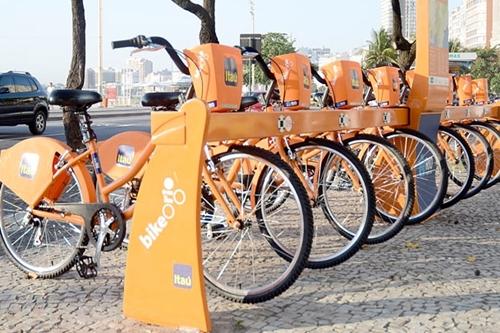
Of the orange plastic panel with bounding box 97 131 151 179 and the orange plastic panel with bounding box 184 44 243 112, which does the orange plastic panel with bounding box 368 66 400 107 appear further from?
the orange plastic panel with bounding box 97 131 151 179

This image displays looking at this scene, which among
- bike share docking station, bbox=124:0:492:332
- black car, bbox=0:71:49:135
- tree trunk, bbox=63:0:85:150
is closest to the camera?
bike share docking station, bbox=124:0:492:332

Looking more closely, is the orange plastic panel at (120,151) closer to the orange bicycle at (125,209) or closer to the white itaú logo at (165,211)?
the orange bicycle at (125,209)

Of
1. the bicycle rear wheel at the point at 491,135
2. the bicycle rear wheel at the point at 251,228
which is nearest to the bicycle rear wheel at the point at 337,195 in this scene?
the bicycle rear wheel at the point at 251,228

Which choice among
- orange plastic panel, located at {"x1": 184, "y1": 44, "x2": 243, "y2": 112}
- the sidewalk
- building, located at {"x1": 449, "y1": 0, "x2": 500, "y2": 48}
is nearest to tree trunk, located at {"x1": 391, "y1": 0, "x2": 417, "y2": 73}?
orange plastic panel, located at {"x1": 184, "y1": 44, "x2": 243, "y2": 112}

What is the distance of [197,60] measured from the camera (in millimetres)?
3998

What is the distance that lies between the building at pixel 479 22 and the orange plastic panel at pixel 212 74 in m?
99.9

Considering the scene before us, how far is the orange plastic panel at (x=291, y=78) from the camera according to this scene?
4848 mm

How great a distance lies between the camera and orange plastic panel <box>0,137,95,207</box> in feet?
13.5

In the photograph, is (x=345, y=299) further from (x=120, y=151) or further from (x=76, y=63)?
(x=76, y=63)

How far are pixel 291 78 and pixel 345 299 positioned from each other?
1818 mm

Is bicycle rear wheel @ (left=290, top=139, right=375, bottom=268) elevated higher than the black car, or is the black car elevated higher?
the black car

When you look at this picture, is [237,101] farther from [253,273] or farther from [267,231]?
[253,273]

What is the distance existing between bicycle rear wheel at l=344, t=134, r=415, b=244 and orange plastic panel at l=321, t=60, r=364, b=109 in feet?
1.29

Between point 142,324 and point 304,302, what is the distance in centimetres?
93
